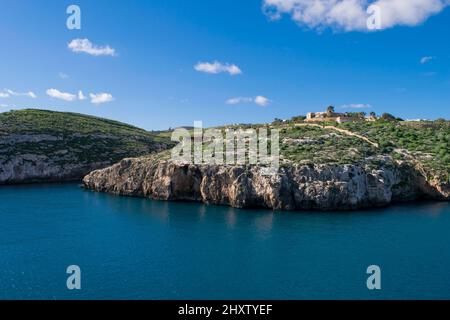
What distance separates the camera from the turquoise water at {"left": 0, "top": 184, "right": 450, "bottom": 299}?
93.5ft

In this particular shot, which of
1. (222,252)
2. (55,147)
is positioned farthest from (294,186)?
(55,147)

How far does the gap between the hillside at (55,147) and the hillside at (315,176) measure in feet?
78.4

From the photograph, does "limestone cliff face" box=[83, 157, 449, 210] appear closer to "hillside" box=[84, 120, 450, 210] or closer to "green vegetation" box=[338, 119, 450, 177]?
"hillside" box=[84, 120, 450, 210]

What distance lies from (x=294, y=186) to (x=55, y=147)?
76516 mm

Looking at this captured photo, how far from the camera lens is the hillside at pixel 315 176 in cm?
5666

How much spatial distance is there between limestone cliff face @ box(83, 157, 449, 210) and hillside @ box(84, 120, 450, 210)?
0.48ft

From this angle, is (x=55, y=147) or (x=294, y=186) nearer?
(x=294, y=186)

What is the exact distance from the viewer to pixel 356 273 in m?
31.4

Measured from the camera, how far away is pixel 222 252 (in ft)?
121

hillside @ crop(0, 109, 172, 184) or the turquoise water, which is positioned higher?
hillside @ crop(0, 109, 172, 184)

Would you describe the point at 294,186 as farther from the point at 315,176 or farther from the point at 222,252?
the point at 222,252

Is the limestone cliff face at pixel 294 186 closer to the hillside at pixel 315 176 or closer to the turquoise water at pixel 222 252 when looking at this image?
the hillside at pixel 315 176

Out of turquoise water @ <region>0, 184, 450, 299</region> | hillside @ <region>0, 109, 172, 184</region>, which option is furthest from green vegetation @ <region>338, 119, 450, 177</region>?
hillside @ <region>0, 109, 172, 184</region>
